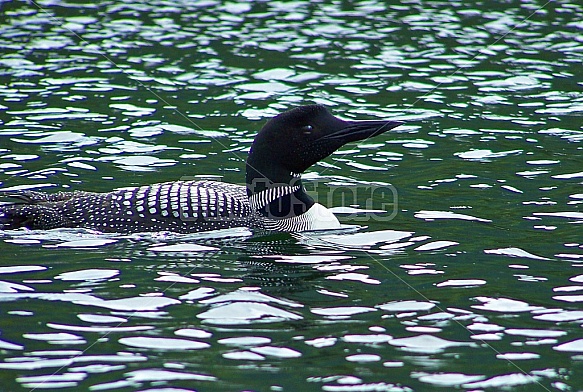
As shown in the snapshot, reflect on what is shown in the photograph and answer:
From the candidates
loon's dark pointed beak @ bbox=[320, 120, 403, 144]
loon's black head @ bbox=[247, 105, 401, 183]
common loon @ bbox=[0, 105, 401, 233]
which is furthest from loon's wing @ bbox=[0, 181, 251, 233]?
loon's dark pointed beak @ bbox=[320, 120, 403, 144]

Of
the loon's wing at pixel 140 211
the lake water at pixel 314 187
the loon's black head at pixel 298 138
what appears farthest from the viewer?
the loon's black head at pixel 298 138

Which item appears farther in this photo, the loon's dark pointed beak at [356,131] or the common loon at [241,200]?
the loon's dark pointed beak at [356,131]

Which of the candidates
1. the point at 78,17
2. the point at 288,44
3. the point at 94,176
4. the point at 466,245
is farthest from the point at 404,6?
the point at 466,245

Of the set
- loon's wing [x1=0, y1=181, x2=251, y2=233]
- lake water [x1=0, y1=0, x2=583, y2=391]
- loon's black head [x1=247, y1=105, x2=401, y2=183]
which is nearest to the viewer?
lake water [x1=0, y1=0, x2=583, y2=391]

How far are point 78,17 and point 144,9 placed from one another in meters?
0.95

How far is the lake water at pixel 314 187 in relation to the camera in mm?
4086

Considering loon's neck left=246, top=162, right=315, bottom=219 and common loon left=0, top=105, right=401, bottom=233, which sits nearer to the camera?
common loon left=0, top=105, right=401, bottom=233

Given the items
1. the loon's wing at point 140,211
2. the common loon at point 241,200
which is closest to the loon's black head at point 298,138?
the common loon at point 241,200

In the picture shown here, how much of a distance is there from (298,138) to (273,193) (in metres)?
0.41

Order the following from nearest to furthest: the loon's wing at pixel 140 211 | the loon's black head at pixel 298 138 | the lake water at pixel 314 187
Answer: the lake water at pixel 314 187
the loon's wing at pixel 140 211
the loon's black head at pixel 298 138

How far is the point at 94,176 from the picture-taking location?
7.19 meters

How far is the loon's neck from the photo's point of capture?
6.06m

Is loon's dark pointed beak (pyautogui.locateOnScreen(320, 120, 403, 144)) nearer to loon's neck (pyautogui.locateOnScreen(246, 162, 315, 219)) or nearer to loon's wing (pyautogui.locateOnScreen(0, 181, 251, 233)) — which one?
loon's neck (pyautogui.locateOnScreen(246, 162, 315, 219))

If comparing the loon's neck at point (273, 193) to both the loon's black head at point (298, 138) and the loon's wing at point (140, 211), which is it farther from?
the loon's wing at point (140, 211)
